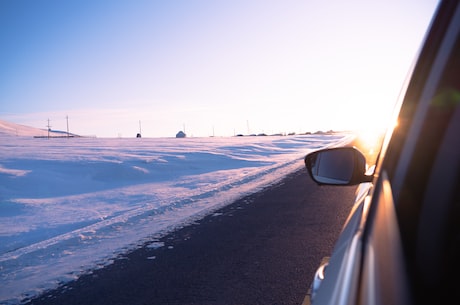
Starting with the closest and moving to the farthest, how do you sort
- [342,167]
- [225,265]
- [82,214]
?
[342,167]
[225,265]
[82,214]

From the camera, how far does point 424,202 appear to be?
1.09 metres

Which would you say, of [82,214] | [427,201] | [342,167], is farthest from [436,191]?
[82,214]

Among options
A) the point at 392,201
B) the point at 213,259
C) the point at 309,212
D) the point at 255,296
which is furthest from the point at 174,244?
the point at 392,201

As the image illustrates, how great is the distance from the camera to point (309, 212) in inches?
317

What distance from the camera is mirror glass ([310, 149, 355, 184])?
216 centimetres

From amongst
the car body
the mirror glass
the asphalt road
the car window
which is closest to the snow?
the asphalt road

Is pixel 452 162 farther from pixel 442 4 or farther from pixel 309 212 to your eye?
pixel 309 212

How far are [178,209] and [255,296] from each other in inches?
210

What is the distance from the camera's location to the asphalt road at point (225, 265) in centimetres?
420

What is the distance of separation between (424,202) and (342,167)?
3.67 ft

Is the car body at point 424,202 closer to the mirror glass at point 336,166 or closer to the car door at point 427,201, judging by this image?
the car door at point 427,201

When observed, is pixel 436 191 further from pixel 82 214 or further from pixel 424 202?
pixel 82 214

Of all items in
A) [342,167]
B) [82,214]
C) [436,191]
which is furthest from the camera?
[82,214]

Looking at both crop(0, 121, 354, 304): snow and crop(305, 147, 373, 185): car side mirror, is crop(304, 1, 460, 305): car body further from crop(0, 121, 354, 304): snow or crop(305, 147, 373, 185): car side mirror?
crop(0, 121, 354, 304): snow
